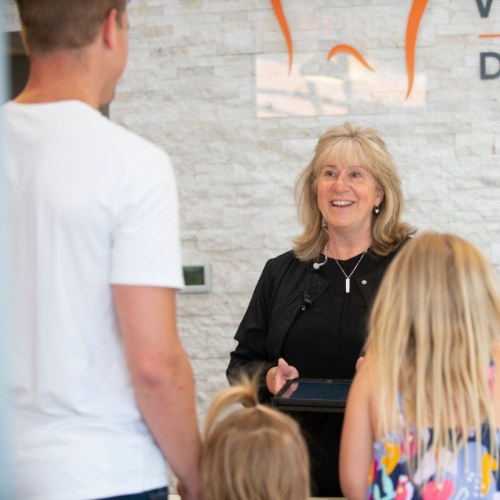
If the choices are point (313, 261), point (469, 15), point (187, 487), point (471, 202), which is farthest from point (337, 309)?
point (469, 15)

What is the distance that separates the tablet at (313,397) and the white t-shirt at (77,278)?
70cm

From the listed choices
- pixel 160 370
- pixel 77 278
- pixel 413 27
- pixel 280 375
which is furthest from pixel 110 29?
pixel 413 27

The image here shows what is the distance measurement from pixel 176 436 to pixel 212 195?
269 centimetres

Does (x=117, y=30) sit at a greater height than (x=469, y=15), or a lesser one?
lesser

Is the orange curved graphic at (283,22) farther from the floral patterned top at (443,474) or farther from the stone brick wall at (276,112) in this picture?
the floral patterned top at (443,474)

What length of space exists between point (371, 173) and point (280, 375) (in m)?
0.72

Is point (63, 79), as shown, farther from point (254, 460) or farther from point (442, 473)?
point (442, 473)

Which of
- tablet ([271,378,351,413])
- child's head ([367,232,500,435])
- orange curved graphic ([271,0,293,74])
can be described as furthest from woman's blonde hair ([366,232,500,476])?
orange curved graphic ([271,0,293,74])

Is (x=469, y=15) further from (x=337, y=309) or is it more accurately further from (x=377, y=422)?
(x=377, y=422)

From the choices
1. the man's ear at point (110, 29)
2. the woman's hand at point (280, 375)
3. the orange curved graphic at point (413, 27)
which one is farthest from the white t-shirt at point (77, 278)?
the orange curved graphic at point (413, 27)

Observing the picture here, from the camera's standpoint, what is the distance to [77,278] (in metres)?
1.32

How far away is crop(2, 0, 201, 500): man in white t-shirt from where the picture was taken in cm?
129

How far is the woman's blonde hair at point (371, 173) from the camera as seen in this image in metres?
2.62

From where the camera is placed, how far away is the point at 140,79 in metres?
4.05
